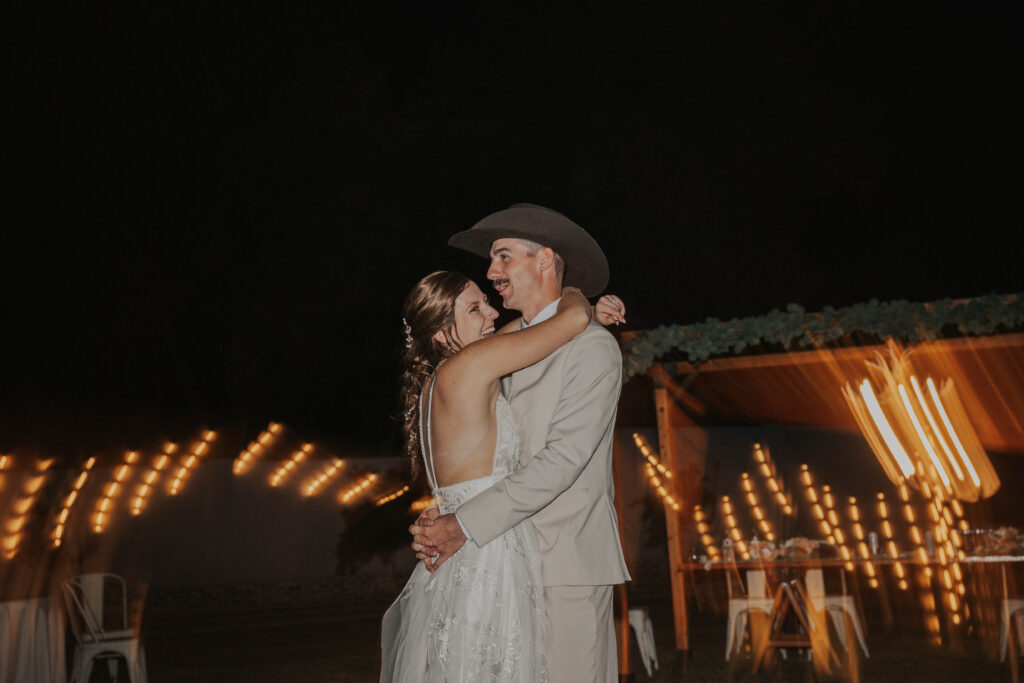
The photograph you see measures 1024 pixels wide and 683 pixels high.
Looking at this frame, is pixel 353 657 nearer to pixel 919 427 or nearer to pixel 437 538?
pixel 919 427

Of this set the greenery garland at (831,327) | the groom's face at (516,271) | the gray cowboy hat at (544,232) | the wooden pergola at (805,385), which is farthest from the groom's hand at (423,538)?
the greenery garland at (831,327)

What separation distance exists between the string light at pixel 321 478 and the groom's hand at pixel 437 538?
11495mm

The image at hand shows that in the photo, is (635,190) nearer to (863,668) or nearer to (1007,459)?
(1007,459)

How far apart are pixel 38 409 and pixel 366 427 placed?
6.21 metres

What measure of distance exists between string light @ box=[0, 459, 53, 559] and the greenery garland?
5.65m

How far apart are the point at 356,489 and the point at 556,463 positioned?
12.2m

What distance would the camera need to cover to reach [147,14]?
53.0 ft

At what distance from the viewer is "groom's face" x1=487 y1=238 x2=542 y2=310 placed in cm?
305

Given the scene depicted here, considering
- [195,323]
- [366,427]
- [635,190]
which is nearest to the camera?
[195,323]

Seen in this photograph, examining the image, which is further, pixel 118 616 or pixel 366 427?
pixel 366 427

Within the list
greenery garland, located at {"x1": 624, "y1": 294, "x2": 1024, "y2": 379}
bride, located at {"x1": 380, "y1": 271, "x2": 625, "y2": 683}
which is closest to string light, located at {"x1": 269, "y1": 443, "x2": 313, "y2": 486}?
greenery garland, located at {"x1": 624, "y1": 294, "x2": 1024, "y2": 379}

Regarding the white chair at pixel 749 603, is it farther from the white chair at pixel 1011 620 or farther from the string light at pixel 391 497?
the string light at pixel 391 497

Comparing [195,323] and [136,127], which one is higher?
[136,127]

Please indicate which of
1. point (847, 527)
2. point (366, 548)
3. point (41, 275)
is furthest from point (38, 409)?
point (847, 527)
